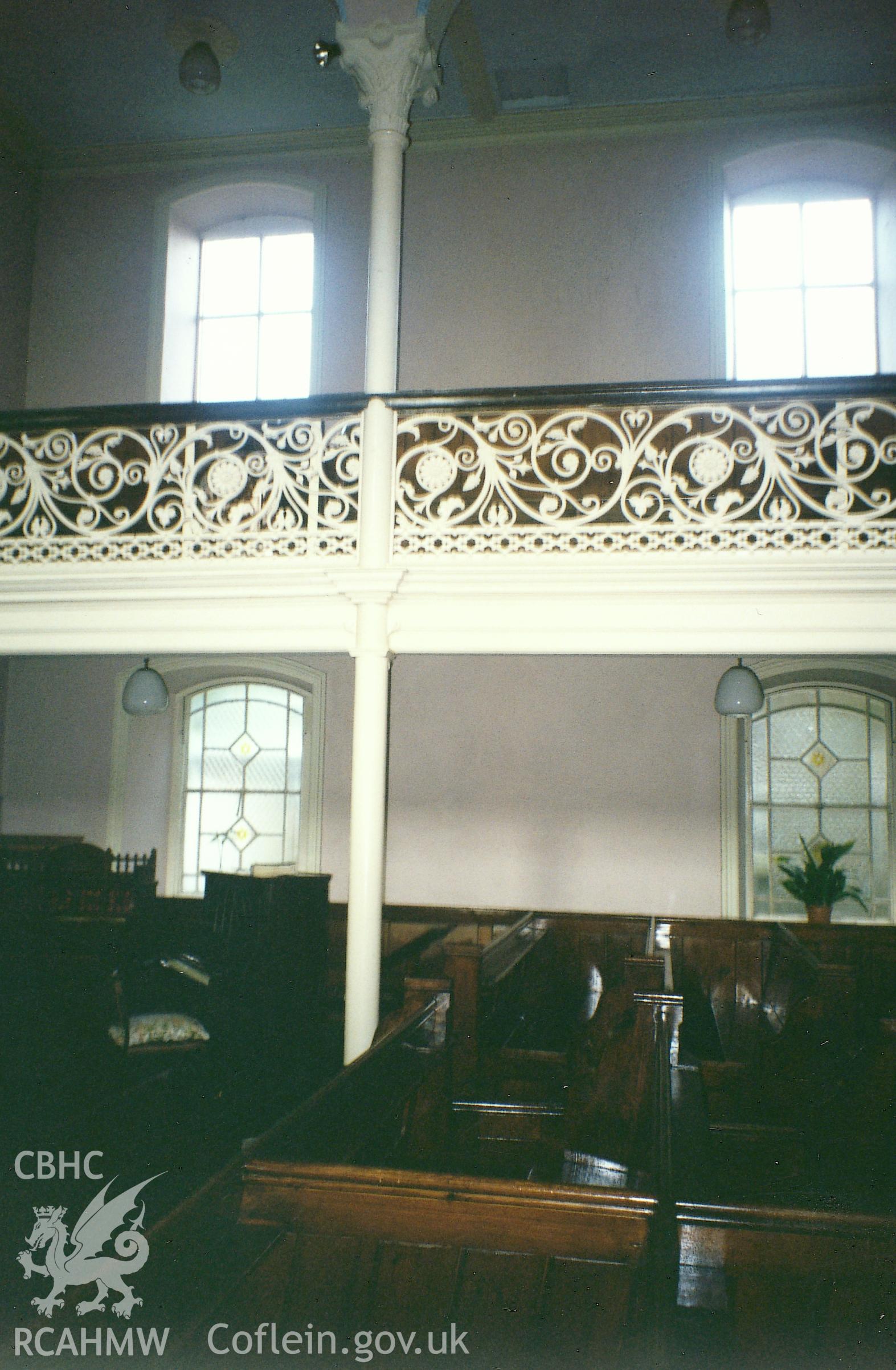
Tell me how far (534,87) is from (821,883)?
6411 millimetres

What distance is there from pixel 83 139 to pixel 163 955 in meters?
6.87

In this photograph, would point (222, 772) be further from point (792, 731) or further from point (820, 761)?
point (820, 761)

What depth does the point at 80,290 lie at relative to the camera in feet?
28.6

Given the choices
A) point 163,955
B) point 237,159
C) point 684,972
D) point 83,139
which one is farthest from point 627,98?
point 163,955

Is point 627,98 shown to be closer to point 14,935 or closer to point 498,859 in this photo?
point 498,859

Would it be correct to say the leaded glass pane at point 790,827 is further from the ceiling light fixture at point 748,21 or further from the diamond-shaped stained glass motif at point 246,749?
the ceiling light fixture at point 748,21

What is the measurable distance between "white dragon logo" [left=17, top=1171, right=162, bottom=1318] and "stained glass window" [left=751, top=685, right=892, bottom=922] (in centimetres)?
562

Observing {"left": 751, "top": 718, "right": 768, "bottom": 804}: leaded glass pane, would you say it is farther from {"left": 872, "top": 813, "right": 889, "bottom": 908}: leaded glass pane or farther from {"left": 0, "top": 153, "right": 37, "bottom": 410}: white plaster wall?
{"left": 0, "top": 153, "right": 37, "bottom": 410}: white plaster wall

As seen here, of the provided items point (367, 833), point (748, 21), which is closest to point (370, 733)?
point (367, 833)

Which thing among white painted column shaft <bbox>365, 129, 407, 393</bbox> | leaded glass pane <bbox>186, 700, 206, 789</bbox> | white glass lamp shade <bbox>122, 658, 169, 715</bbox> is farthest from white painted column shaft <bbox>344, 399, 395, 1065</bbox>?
leaded glass pane <bbox>186, 700, 206, 789</bbox>

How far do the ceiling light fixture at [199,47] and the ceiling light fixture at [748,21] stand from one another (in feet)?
11.3

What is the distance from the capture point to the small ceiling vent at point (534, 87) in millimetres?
7598

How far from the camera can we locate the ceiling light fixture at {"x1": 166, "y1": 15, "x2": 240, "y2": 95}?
7.01 m

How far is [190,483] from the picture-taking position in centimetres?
511
